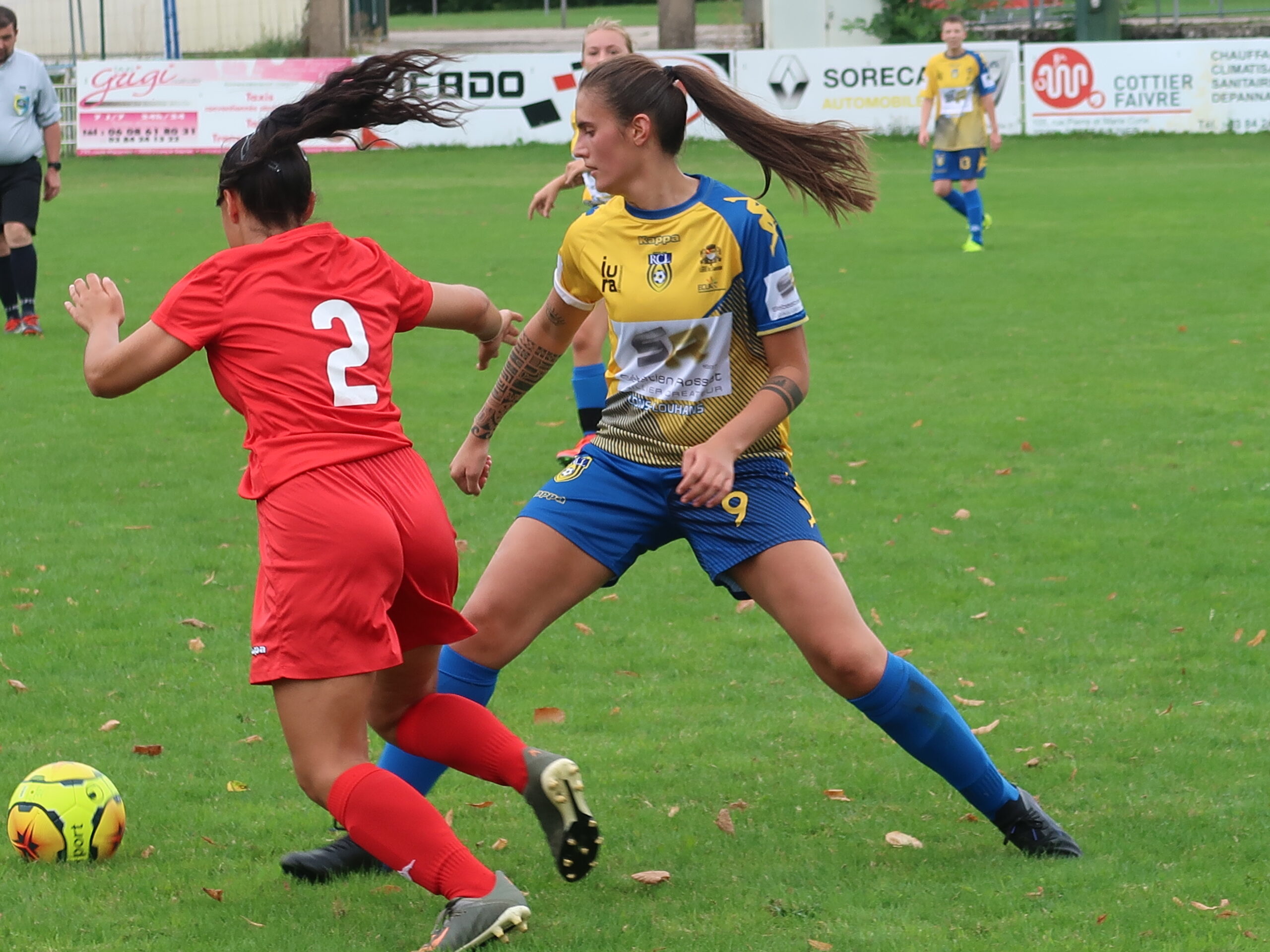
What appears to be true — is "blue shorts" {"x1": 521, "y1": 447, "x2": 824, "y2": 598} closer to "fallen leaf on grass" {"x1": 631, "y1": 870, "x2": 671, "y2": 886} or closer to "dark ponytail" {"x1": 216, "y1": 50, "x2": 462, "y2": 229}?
"fallen leaf on grass" {"x1": 631, "y1": 870, "x2": 671, "y2": 886}

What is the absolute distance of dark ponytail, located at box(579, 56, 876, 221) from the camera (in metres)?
4.10

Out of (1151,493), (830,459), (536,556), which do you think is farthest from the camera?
(830,459)

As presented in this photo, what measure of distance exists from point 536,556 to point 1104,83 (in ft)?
86.5

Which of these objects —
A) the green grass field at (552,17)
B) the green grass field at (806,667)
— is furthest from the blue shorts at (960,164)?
the green grass field at (552,17)

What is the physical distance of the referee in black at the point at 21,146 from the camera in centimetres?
1237

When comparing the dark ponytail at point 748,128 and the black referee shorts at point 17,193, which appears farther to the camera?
the black referee shorts at point 17,193

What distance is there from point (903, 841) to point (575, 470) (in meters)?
1.32

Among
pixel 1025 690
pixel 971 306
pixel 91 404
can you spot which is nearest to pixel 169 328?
pixel 1025 690

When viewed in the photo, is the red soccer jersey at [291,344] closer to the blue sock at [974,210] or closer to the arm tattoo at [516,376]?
the arm tattoo at [516,376]

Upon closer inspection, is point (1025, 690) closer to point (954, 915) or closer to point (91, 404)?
point (954, 915)

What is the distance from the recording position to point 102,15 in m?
35.4

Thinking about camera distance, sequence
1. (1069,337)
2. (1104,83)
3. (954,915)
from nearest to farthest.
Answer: (954,915) < (1069,337) < (1104,83)

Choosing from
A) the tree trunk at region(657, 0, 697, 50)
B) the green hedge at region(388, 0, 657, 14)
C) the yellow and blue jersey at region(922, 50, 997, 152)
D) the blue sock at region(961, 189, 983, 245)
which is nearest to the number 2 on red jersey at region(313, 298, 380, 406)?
the blue sock at region(961, 189, 983, 245)

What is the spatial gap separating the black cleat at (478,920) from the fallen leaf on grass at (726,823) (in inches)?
39.1
